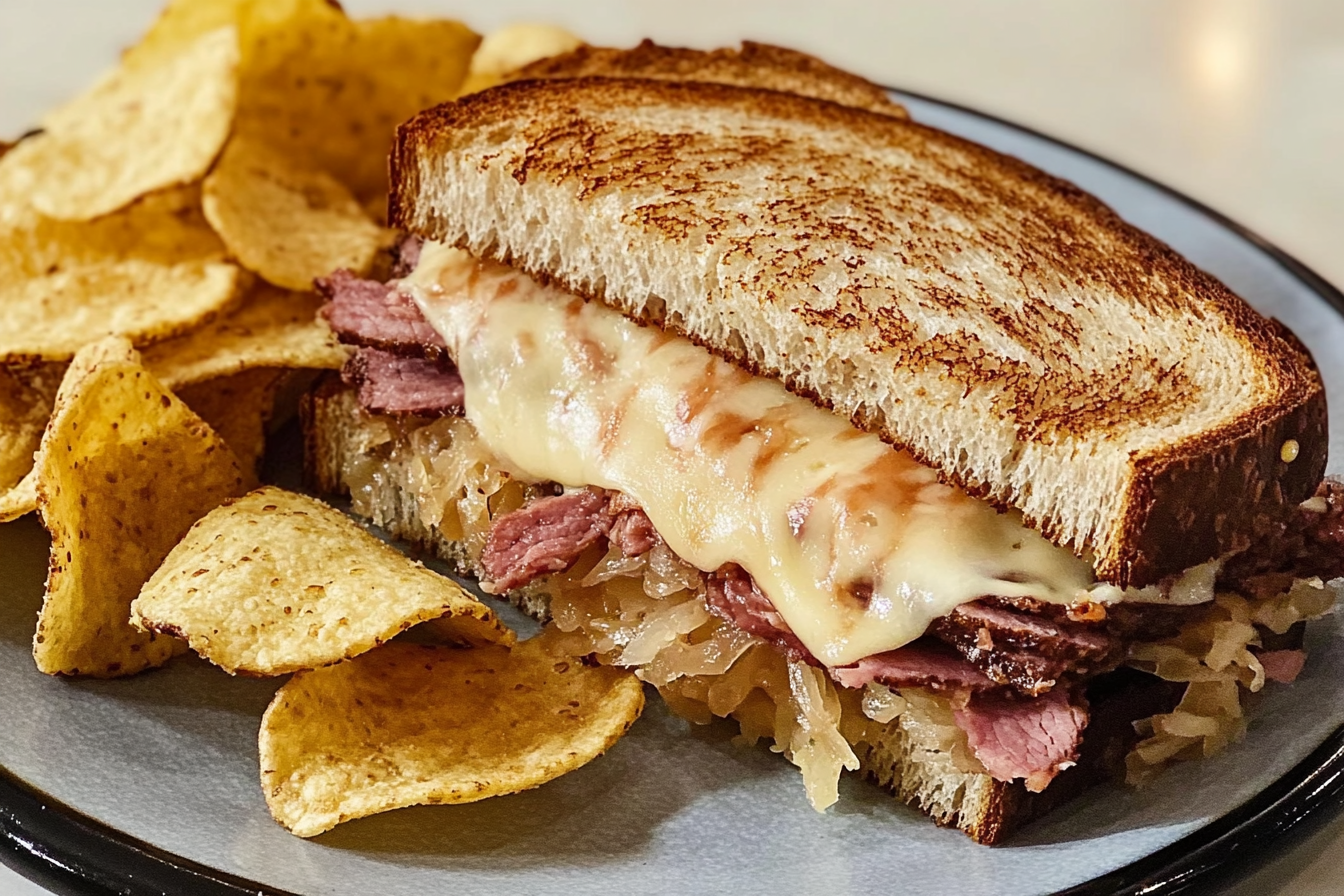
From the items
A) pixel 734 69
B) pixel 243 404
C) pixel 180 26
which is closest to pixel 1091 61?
pixel 734 69

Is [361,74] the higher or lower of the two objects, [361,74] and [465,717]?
the higher

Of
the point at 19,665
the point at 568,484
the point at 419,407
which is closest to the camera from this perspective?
the point at 19,665

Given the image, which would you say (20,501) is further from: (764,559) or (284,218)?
(764,559)

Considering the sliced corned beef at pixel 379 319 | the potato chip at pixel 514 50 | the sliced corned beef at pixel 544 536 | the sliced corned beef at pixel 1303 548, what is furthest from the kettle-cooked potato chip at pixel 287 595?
the potato chip at pixel 514 50

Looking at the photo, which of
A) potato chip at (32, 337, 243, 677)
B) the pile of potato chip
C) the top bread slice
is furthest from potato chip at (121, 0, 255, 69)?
potato chip at (32, 337, 243, 677)

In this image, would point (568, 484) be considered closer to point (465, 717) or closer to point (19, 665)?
point (465, 717)

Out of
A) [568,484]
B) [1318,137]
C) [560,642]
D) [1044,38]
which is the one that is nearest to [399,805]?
[560,642]

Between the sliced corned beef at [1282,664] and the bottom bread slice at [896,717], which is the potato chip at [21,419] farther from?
the sliced corned beef at [1282,664]
